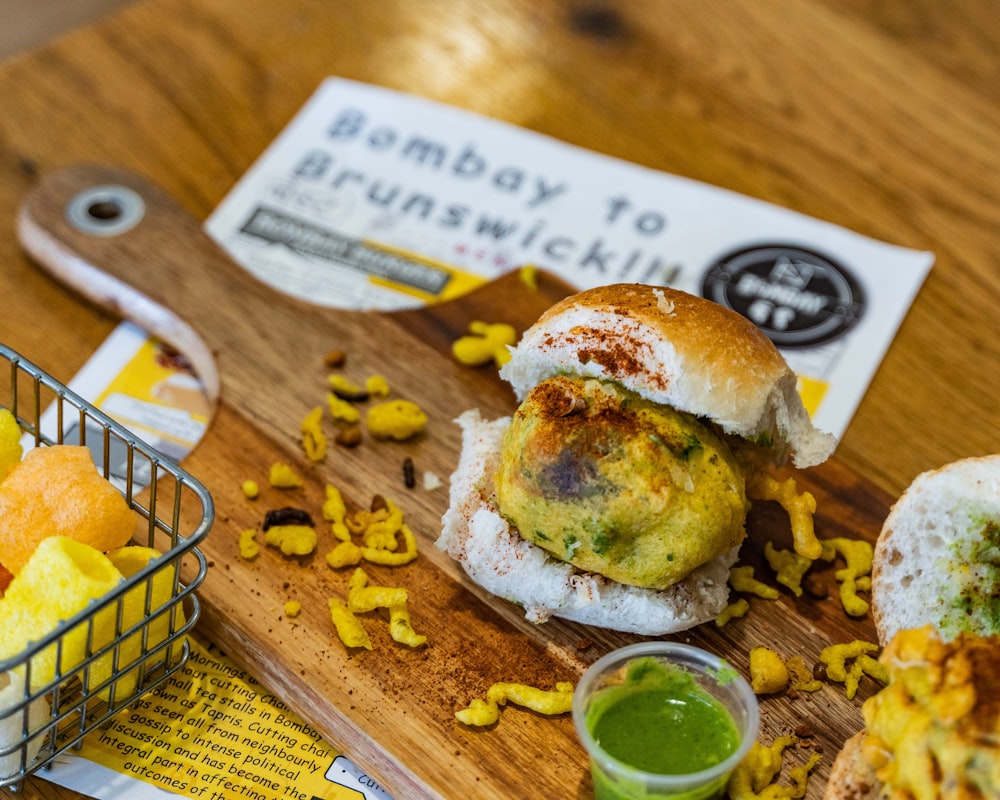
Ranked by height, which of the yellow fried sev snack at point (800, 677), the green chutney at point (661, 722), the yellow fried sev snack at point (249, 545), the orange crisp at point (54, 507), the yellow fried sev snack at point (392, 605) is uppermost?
the orange crisp at point (54, 507)

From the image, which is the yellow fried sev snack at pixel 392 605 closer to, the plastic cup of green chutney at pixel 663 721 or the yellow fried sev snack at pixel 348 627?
the yellow fried sev snack at pixel 348 627

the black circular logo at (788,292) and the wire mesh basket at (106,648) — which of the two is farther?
the black circular logo at (788,292)

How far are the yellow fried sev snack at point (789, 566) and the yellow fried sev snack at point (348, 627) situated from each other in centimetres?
66

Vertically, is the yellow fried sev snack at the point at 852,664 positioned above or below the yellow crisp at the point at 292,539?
above

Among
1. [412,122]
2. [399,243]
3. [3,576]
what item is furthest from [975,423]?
[3,576]

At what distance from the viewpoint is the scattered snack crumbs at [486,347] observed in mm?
2305

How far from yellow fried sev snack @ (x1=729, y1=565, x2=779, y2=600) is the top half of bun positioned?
0.20 m

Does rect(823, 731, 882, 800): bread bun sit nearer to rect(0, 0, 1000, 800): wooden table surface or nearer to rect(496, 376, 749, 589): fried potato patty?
rect(496, 376, 749, 589): fried potato patty

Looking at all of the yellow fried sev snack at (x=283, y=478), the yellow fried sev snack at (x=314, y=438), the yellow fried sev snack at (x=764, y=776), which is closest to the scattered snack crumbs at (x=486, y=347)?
the yellow fried sev snack at (x=314, y=438)

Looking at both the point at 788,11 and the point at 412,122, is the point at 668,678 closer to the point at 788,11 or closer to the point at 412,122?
the point at 412,122

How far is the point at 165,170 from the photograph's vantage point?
2887 mm

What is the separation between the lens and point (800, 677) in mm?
1855

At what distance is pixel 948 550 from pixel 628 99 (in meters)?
1.72

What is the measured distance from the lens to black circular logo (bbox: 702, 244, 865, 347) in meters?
2.58
